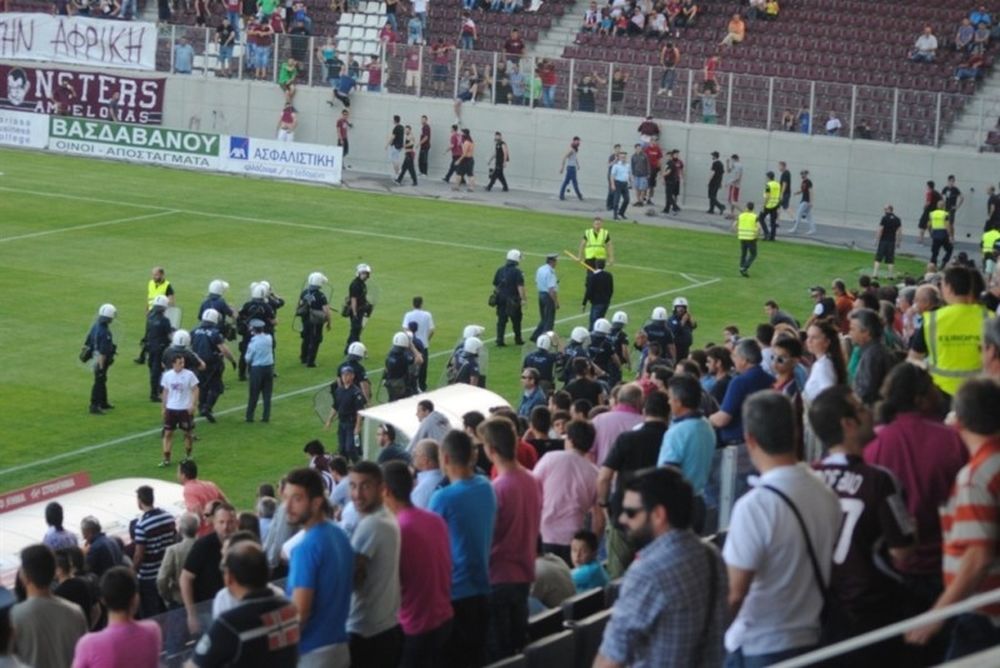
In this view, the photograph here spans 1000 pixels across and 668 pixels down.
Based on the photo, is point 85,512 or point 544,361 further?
point 544,361

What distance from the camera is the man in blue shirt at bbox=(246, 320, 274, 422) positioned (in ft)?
81.0

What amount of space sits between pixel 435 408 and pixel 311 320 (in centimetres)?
843

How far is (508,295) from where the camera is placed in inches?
1171

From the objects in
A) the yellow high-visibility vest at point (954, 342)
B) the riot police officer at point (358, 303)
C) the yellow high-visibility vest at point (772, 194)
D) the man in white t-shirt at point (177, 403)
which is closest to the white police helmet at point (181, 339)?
the man in white t-shirt at point (177, 403)

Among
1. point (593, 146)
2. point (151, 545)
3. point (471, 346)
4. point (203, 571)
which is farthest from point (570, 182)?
point (203, 571)

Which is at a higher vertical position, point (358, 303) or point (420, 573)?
point (420, 573)

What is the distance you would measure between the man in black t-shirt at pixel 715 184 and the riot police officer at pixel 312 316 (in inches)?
729

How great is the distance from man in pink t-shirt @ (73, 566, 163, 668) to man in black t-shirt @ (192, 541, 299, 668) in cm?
100

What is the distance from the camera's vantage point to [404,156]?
48750 millimetres

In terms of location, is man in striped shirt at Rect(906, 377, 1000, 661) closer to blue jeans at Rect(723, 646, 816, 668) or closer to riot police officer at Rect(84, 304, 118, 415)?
blue jeans at Rect(723, 646, 816, 668)

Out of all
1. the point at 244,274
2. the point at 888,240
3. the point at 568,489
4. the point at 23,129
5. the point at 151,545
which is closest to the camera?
the point at 568,489

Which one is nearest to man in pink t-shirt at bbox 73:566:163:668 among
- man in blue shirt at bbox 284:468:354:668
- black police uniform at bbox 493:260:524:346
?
man in blue shirt at bbox 284:468:354:668

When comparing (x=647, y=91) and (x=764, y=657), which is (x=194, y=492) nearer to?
(x=764, y=657)

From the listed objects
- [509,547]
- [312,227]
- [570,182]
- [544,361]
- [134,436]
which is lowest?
[134,436]
